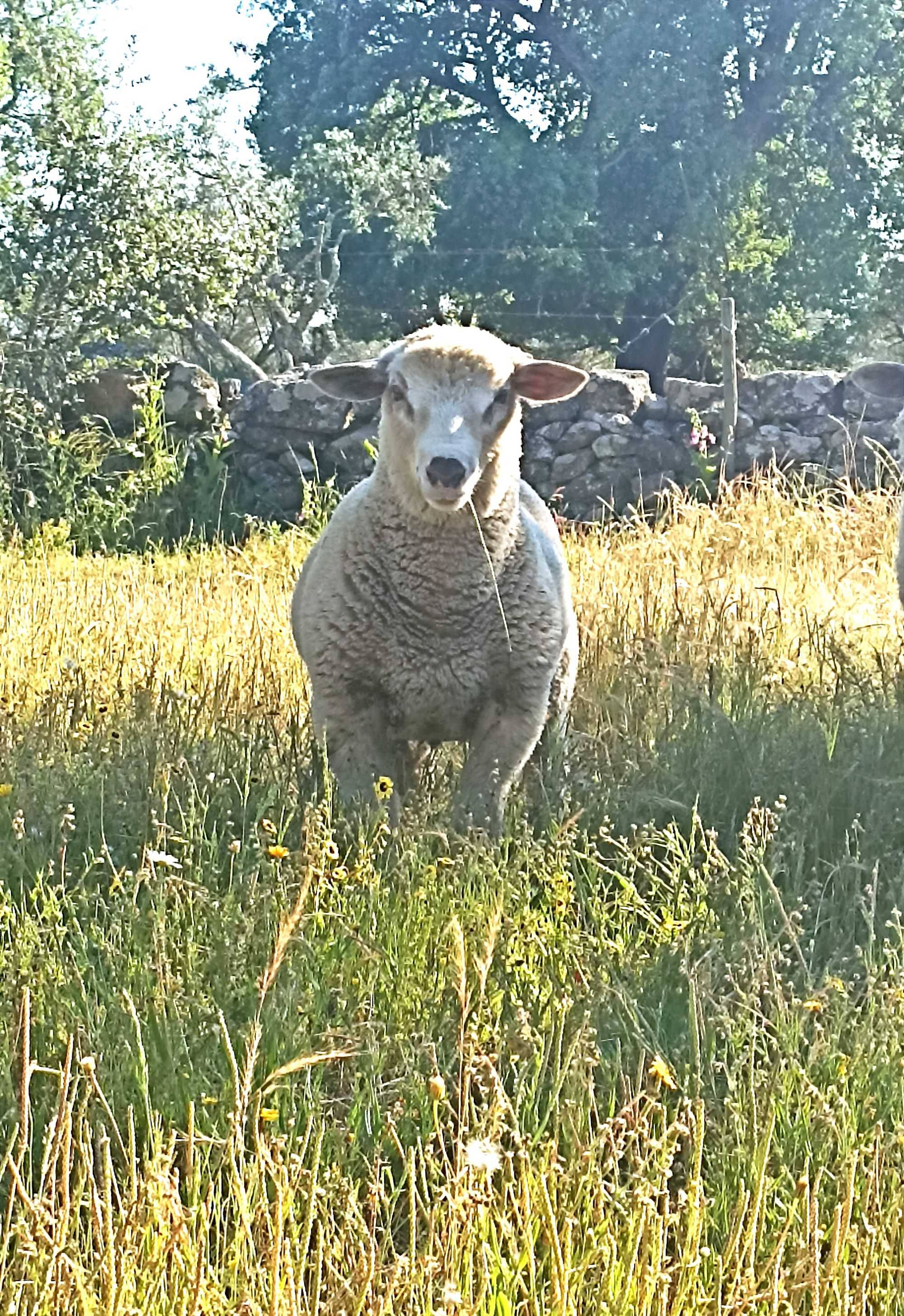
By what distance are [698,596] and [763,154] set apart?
2558 centimetres

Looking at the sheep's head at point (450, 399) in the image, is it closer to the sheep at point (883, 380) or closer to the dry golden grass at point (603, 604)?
the dry golden grass at point (603, 604)

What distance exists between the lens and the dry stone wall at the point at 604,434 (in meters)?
12.9

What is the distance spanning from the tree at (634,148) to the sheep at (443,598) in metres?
23.3

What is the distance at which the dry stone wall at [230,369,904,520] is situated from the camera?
1293 centimetres

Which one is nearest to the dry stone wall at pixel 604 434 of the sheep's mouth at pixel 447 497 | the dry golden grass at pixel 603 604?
the dry golden grass at pixel 603 604

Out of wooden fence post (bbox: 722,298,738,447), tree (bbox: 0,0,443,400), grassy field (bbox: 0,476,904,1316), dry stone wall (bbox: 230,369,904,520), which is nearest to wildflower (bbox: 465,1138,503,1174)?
grassy field (bbox: 0,476,904,1316)

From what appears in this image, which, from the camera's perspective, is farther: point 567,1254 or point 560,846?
point 560,846

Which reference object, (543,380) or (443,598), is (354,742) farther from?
(543,380)

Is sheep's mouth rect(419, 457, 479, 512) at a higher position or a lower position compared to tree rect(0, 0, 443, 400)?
lower

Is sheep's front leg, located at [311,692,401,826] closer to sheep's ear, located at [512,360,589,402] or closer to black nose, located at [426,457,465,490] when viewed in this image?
black nose, located at [426,457,465,490]

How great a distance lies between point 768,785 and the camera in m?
4.14

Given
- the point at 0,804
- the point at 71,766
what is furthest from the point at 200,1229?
the point at 71,766

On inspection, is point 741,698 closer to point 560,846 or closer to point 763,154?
point 560,846

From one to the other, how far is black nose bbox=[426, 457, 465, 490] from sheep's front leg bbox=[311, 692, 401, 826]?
659 millimetres
